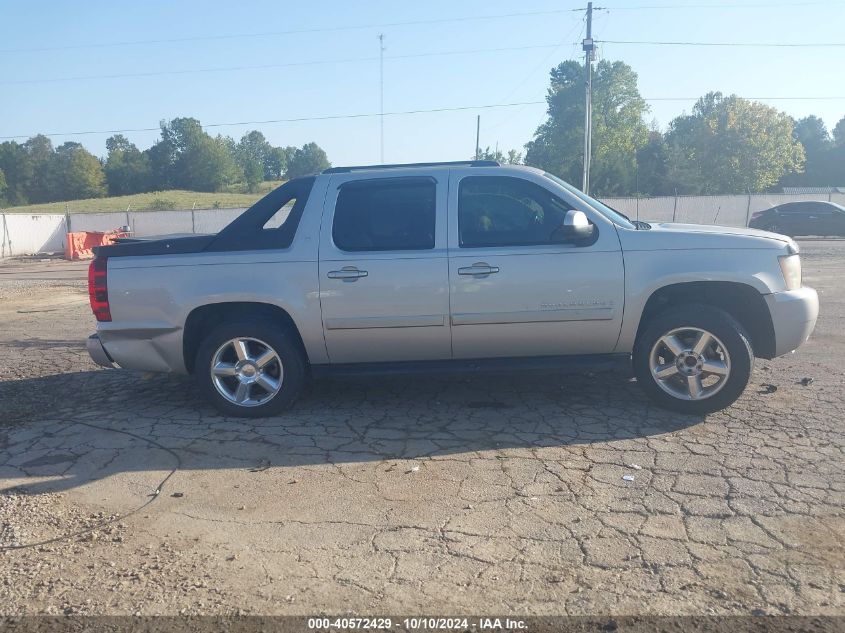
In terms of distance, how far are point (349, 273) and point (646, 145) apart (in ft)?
213

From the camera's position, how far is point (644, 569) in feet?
10.5

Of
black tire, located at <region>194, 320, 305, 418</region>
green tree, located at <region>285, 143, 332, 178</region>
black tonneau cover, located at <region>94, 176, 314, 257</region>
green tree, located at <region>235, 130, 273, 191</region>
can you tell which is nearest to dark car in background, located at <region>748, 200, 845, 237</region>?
black tonneau cover, located at <region>94, 176, 314, 257</region>

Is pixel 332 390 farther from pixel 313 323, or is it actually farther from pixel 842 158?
pixel 842 158

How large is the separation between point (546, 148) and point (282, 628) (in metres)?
61.1

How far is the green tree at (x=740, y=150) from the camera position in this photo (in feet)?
185

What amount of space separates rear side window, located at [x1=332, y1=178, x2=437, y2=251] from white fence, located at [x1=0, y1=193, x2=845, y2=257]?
24606mm

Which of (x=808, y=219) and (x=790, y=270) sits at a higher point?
(x=790, y=270)

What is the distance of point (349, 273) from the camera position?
5.27m

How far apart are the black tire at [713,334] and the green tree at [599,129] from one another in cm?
5047

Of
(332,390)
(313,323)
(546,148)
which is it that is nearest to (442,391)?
(332,390)

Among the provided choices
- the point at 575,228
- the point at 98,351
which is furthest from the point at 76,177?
the point at 575,228

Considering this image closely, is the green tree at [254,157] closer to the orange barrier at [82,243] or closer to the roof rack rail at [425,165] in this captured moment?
the orange barrier at [82,243]

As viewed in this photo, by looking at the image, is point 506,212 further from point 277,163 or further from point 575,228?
point 277,163

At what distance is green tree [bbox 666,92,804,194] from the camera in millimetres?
56469
